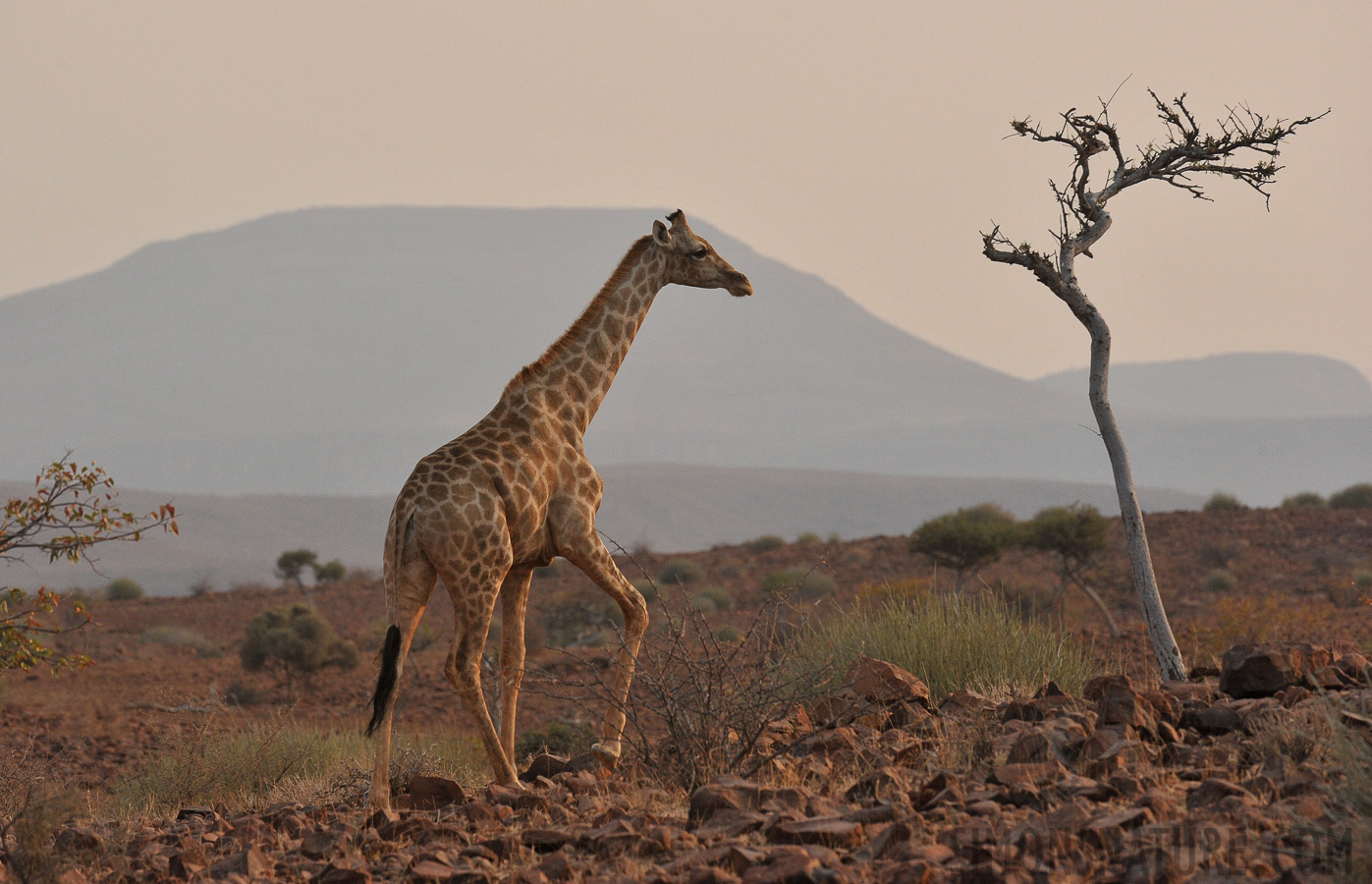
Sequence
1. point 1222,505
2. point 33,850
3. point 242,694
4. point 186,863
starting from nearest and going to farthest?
1. point 33,850
2. point 186,863
3. point 242,694
4. point 1222,505

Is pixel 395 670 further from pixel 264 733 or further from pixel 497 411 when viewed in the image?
pixel 264 733

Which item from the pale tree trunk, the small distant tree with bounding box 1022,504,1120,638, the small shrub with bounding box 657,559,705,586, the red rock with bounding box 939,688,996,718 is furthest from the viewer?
the small shrub with bounding box 657,559,705,586

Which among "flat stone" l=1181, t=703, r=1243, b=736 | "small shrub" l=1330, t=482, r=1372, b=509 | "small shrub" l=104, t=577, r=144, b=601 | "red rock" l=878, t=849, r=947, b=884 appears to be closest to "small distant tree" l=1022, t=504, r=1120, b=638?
"small shrub" l=1330, t=482, r=1372, b=509

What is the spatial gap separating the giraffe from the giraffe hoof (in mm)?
13

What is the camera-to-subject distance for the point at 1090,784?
5492 mm

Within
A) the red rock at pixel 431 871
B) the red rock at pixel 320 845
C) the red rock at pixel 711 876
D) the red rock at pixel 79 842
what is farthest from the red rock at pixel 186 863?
the red rock at pixel 711 876

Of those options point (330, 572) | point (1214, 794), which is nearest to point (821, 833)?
point (1214, 794)

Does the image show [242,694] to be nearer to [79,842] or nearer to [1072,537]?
[79,842]

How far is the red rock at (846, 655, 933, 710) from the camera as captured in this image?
8148 millimetres

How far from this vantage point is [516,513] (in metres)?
7.64

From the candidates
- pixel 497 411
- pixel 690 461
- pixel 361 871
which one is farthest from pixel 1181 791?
pixel 690 461

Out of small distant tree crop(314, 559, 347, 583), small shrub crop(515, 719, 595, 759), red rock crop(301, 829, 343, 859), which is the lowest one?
small distant tree crop(314, 559, 347, 583)

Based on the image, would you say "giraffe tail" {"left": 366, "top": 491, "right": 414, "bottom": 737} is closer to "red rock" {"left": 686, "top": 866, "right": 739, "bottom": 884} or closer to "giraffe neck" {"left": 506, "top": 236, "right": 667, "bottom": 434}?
"giraffe neck" {"left": 506, "top": 236, "right": 667, "bottom": 434}

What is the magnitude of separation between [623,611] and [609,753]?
3.07 ft
